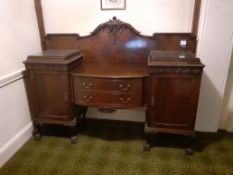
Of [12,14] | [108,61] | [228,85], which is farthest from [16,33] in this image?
[228,85]

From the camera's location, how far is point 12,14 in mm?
1981

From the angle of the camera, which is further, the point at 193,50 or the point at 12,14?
the point at 193,50

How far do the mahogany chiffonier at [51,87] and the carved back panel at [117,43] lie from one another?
210mm

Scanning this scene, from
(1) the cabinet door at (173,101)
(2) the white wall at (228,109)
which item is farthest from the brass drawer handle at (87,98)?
(2) the white wall at (228,109)

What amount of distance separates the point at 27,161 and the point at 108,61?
1.33 meters

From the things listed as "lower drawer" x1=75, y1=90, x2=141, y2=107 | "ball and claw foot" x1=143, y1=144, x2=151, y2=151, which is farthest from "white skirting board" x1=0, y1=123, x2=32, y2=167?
"ball and claw foot" x1=143, y1=144, x2=151, y2=151

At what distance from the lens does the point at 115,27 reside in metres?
2.24

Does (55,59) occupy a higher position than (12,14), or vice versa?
(12,14)

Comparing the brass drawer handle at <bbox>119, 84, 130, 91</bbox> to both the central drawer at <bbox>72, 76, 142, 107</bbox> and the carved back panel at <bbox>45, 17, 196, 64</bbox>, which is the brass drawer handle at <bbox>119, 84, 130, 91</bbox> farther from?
the carved back panel at <bbox>45, 17, 196, 64</bbox>

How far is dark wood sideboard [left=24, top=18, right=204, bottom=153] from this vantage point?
182 cm

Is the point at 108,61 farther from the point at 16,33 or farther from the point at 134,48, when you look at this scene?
the point at 16,33

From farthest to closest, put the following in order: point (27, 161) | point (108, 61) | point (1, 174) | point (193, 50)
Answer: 1. point (108, 61)
2. point (193, 50)
3. point (27, 161)
4. point (1, 174)

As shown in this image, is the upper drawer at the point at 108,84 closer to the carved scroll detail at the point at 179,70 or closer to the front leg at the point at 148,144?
the carved scroll detail at the point at 179,70

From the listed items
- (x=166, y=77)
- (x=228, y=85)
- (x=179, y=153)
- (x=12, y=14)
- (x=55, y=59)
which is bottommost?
(x=179, y=153)
